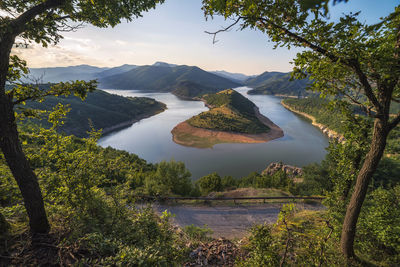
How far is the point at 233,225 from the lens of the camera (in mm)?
10547

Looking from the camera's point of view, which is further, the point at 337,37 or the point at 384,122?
the point at 384,122

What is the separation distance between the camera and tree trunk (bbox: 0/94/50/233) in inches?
112

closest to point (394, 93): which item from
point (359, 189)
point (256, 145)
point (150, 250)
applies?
point (359, 189)

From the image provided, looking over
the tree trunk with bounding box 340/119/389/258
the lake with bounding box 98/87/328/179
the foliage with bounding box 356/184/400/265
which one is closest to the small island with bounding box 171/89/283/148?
the lake with bounding box 98/87/328/179

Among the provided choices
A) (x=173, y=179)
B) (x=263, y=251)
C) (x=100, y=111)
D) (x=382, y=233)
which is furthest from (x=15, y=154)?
(x=100, y=111)

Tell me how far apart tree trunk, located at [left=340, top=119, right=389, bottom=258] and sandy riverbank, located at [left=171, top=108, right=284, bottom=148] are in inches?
1839

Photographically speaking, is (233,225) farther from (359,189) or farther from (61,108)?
(61,108)

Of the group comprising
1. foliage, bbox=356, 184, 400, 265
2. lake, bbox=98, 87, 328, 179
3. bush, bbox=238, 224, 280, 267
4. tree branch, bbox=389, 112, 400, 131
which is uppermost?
tree branch, bbox=389, 112, 400, 131

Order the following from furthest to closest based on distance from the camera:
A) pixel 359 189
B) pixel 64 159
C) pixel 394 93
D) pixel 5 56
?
pixel 64 159, pixel 359 189, pixel 394 93, pixel 5 56

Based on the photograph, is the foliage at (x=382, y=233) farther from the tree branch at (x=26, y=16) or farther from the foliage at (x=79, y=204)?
the tree branch at (x=26, y=16)

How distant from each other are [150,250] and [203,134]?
2276 inches

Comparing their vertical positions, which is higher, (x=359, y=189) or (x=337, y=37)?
(x=337, y=37)

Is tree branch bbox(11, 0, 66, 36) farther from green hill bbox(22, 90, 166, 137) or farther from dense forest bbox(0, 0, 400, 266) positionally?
green hill bbox(22, 90, 166, 137)

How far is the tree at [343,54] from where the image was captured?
2.52m
